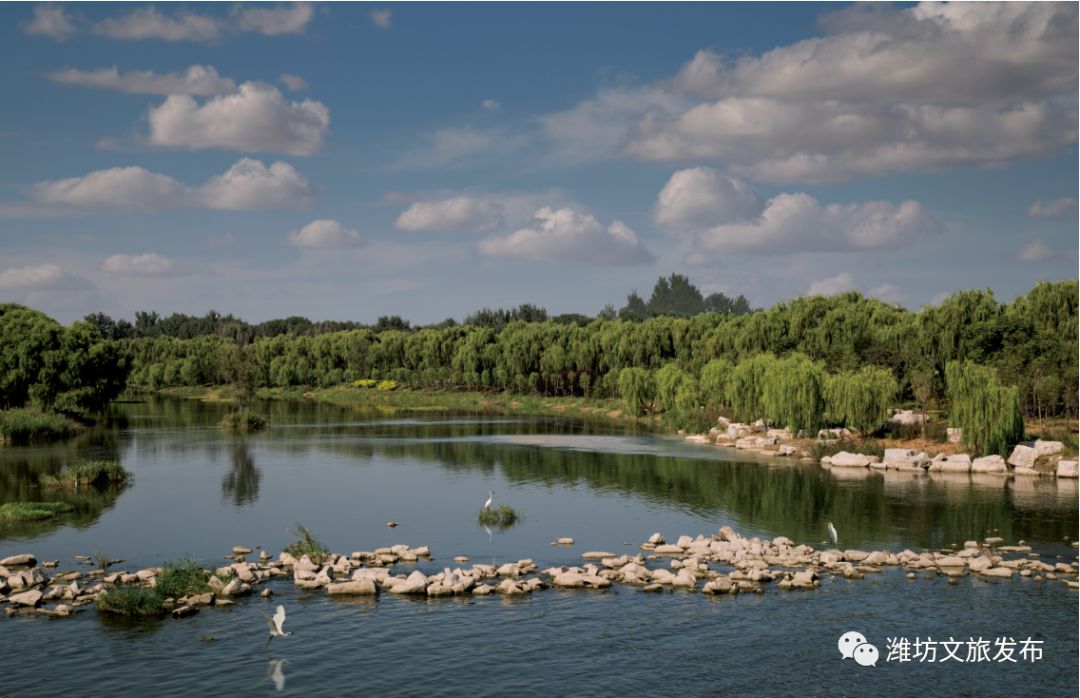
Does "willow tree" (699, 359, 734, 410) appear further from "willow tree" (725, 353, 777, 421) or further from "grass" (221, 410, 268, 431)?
"grass" (221, 410, 268, 431)

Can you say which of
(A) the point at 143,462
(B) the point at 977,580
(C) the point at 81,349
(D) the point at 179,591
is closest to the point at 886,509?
(B) the point at 977,580

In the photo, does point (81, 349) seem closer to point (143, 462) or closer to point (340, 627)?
point (143, 462)

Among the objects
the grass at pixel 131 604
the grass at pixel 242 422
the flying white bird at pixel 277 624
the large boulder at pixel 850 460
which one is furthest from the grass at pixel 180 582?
the grass at pixel 242 422

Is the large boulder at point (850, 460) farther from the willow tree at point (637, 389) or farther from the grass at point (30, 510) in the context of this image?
the grass at point (30, 510)

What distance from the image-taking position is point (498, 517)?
39812mm

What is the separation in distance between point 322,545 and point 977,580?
22941mm

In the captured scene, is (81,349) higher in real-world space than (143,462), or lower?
higher

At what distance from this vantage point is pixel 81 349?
74.1 meters

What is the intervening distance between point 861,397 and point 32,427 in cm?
5635

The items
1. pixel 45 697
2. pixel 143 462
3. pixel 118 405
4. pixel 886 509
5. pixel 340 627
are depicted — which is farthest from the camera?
pixel 118 405

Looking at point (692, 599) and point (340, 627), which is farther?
point (692, 599)

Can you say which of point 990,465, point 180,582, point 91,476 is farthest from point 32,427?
point 990,465

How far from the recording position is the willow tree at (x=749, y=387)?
70312 mm

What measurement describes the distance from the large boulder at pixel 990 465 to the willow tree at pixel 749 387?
1900 centimetres
